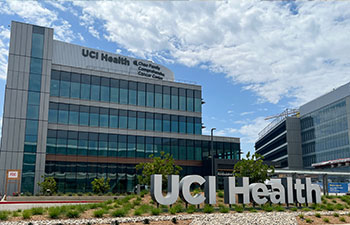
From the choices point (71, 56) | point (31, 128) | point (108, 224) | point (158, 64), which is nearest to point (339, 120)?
point (158, 64)

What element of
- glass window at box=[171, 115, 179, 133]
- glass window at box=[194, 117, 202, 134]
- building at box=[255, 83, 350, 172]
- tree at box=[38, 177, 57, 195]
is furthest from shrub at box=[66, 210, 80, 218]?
building at box=[255, 83, 350, 172]

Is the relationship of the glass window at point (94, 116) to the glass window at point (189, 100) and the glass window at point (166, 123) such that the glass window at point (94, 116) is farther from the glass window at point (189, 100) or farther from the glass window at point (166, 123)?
the glass window at point (189, 100)

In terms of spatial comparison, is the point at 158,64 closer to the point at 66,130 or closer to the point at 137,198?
the point at 66,130

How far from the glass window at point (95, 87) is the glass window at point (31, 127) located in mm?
8984

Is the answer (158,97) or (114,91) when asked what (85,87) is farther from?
(158,97)

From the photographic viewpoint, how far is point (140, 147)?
56.0 meters

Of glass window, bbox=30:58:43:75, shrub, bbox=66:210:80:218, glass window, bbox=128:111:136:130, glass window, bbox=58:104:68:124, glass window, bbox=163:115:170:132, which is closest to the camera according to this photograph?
shrub, bbox=66:210:80:218

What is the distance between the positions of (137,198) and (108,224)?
8.44 meters

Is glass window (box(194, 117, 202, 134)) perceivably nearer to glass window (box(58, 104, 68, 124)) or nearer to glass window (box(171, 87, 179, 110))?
glass window (box(171, 87, 179, 110))

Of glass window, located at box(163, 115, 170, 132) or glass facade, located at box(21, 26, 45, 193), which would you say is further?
glass window, located at box(163, 115, 170, 132)

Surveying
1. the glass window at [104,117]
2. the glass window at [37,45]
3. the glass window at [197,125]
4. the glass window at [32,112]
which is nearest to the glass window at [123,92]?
the glass window at [104,117]

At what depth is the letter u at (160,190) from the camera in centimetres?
2646

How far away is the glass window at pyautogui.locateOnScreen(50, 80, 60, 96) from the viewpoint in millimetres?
52375

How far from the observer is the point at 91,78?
55.3 m
